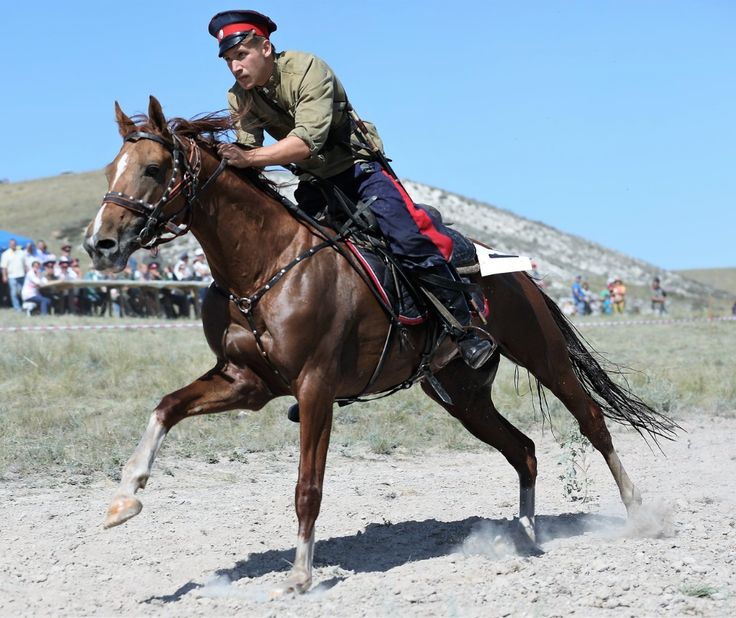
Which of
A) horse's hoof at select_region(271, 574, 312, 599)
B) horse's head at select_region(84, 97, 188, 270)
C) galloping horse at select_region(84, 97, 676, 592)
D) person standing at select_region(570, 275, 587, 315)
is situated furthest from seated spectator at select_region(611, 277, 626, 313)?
horse's head at select_region(84, 97, 188, 270)

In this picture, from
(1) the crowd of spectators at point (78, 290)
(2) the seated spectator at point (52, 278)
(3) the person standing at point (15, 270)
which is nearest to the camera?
(1) the crowd of spectators at point (78, 290)

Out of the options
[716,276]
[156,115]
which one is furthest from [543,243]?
[156,115]

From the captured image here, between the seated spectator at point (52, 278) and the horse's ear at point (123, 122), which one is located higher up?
the seated spectator at point (52, 278)

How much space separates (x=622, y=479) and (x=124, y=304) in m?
19.7

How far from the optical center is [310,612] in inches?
217

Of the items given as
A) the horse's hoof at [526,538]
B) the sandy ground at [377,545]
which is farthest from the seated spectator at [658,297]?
the horse's hoof at [526,538]

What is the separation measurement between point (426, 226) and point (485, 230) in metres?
68.0

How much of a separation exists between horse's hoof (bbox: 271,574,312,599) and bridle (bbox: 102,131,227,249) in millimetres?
2027

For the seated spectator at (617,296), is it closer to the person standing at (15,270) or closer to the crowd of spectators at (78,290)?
the crowd of spectators at (78,290)

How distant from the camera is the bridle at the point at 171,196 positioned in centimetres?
548

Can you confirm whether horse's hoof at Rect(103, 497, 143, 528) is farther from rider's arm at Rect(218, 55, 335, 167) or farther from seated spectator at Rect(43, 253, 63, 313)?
seated spectator at Rect(43, 253, 63, 313)

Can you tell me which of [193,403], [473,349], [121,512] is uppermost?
[473,349]

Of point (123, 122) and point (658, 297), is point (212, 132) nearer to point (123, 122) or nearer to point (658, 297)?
point (123, 122)

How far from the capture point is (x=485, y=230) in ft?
243
